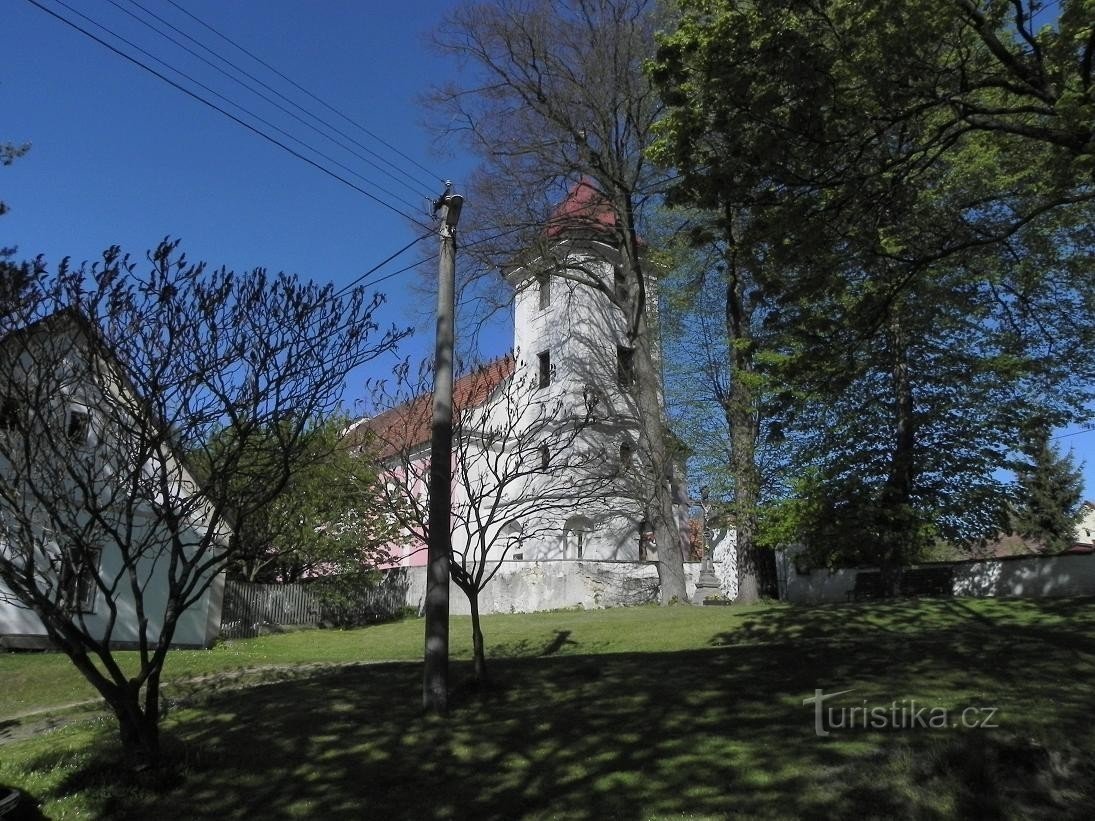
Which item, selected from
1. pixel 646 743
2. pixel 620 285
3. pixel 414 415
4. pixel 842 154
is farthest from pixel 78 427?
pixel 620 285

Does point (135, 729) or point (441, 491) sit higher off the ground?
point (441, 491)

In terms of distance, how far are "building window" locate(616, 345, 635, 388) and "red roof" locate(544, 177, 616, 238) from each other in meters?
4.20

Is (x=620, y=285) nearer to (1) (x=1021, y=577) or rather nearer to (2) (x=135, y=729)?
(1) (x=1021, y=577)

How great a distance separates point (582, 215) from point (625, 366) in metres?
7.48

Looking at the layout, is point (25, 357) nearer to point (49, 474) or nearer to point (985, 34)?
point (49, 474)

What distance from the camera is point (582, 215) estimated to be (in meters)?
26.4

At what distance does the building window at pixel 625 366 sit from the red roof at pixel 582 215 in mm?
4195

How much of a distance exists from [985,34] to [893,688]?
6735 mm

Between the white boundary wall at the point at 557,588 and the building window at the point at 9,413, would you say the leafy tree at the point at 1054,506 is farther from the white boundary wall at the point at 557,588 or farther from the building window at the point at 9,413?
the building window at the point at 9,413

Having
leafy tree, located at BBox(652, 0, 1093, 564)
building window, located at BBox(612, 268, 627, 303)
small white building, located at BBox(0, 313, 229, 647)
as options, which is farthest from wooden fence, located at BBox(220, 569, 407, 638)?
leafy tree, located at BBox(652, 0, 1093, 564)

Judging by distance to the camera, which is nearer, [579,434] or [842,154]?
[842,154]

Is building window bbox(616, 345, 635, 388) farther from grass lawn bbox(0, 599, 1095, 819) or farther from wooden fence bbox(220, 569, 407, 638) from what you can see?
grass lawn bbox(0, 599, 1095, 819)

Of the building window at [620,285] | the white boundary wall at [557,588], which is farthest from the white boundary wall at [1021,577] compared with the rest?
the building window at [620,285]

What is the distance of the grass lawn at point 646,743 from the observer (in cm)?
554
